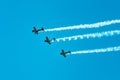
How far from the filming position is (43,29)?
116125 mm

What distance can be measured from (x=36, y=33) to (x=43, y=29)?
355 cm

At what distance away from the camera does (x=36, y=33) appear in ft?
390

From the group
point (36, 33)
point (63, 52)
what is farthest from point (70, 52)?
point (36, 33)

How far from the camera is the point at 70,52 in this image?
112 m

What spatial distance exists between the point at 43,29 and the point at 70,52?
368 inches

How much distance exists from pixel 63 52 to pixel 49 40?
463cm

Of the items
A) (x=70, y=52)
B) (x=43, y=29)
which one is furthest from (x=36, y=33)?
(x=70, y=52)

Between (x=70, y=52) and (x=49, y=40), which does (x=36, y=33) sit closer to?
(x=49, y=40)

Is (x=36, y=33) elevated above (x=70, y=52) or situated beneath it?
elevated above

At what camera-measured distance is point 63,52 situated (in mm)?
115938

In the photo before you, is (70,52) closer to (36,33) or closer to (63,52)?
(63,52)

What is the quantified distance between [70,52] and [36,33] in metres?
11.6

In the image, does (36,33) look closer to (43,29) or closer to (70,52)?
(43,29)

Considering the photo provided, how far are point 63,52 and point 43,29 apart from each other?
749 centimetres
